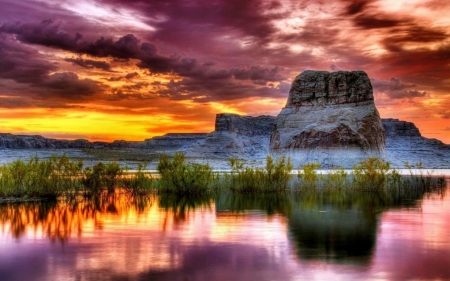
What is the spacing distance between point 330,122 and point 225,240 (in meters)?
83.7

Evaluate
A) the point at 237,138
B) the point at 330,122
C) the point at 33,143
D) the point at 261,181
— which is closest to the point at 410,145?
the point at 237,138

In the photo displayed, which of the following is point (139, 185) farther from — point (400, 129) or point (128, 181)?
point (400, 129)

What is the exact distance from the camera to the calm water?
31.6ft

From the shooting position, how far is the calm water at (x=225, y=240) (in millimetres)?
9617

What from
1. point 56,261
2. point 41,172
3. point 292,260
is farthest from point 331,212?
point 41,172

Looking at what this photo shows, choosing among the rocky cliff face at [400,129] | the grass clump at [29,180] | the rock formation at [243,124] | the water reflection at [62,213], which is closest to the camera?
the water reflection at [62,213]

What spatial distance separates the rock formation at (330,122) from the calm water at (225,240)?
67918 millimetres

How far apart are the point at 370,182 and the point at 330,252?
1719 centimetres

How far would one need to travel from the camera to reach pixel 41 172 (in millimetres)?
22266

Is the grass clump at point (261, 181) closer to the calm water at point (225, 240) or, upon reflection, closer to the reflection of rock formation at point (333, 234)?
the calm water at point (225, 240)

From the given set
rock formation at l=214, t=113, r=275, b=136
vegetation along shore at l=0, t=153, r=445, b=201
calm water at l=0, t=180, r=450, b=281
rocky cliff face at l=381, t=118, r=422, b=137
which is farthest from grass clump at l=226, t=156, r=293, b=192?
rocky cliff face at l=381, t=118, r=422, b=137

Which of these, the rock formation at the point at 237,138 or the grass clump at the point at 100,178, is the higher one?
the rock formation at the point at 237,138

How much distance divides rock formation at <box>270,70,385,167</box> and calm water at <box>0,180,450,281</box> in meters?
67.9

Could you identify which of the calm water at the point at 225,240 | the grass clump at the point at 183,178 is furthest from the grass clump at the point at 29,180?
the grass clump at the point at 183,178
